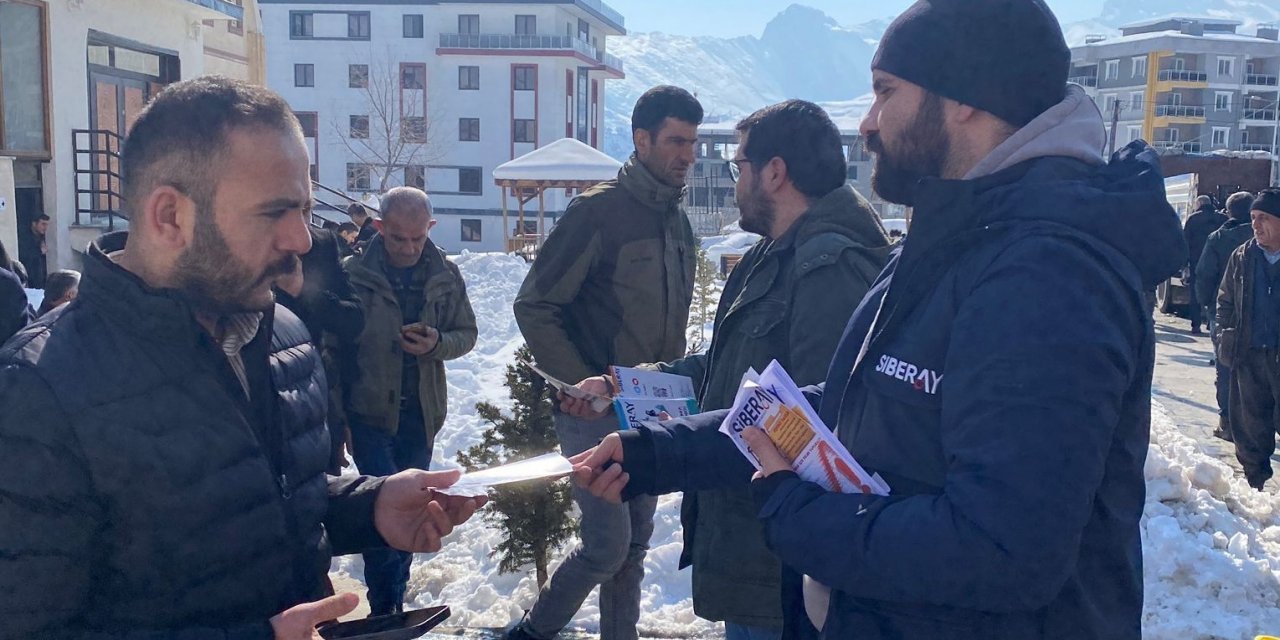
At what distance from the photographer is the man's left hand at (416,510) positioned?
8.25 feet

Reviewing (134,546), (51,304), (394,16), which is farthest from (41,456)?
(394,16)

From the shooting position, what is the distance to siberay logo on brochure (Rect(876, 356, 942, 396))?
1.97m

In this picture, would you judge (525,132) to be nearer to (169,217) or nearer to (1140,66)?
(1140,66)

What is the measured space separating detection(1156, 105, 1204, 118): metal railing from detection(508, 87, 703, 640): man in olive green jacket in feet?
261

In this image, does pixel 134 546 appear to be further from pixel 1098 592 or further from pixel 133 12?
pixel 133 12

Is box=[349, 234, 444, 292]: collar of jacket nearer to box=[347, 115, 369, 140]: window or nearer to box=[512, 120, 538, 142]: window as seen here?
box=[512, 120, 538, 142]: window

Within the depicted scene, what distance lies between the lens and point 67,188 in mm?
17859

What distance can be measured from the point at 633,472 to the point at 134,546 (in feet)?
4.24

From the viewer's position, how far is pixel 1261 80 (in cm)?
7919

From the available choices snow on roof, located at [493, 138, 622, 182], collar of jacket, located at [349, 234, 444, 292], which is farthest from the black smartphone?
snow on roof, located at [493, 138, 622, 182]

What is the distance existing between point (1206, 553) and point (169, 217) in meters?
6.00

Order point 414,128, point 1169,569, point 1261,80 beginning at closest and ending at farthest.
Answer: point 1169,569
point 414,128
point 1261,80

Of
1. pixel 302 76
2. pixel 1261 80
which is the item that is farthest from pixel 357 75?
pixel 1261 80

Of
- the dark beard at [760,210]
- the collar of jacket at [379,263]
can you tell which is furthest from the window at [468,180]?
the dark beard at [760,210]
